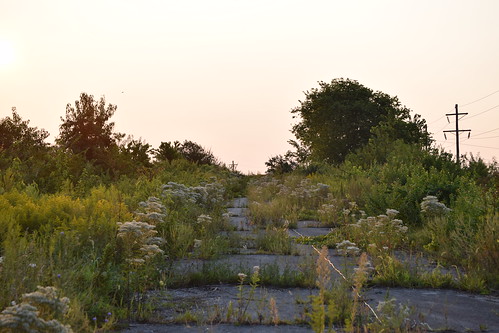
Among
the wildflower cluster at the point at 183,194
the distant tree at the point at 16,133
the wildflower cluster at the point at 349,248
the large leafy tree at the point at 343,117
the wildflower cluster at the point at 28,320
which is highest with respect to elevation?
the large leafy tree at the point at 343,117

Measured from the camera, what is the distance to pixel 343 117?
4669 centimetres

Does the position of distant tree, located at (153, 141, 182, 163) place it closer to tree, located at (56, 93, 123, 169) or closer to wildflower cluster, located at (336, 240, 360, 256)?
tree, located at (56, 93, 123, 169)

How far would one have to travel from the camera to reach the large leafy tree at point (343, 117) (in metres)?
46.3

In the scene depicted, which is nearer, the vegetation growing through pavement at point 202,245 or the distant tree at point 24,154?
the vegetation growing through pavement at point 202,245

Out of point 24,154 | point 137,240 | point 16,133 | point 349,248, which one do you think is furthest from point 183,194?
point 16,133

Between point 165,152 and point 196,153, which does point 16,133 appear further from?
point 196,153

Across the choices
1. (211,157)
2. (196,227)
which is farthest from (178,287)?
(211,157)

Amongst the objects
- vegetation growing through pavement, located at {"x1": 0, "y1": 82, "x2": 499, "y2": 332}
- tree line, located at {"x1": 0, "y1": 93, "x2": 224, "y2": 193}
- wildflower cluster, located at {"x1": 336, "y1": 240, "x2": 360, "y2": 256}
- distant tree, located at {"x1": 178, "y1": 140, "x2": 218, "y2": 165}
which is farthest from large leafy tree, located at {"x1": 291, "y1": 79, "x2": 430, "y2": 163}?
wildflower cluster, located at {"x1": 336, "y1": 240, "x2": 360, "y2": 256}

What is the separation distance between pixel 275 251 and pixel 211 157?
3359 cm

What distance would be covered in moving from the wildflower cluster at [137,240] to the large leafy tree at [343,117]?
40.9 meters

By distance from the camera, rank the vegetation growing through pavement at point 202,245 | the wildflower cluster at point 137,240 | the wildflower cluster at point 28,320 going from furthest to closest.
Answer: the wildflower cluster at point 137,240
the vegetation growing through pavement at point 202,245
the wildflower cluster at point 28,320

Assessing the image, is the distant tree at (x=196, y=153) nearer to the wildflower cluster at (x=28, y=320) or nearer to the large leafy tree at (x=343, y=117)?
the large leafy tree at (x=343, y=117)

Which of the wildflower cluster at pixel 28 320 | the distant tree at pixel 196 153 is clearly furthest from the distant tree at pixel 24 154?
the distant tree at pixel 196 153

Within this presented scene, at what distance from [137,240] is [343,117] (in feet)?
140
